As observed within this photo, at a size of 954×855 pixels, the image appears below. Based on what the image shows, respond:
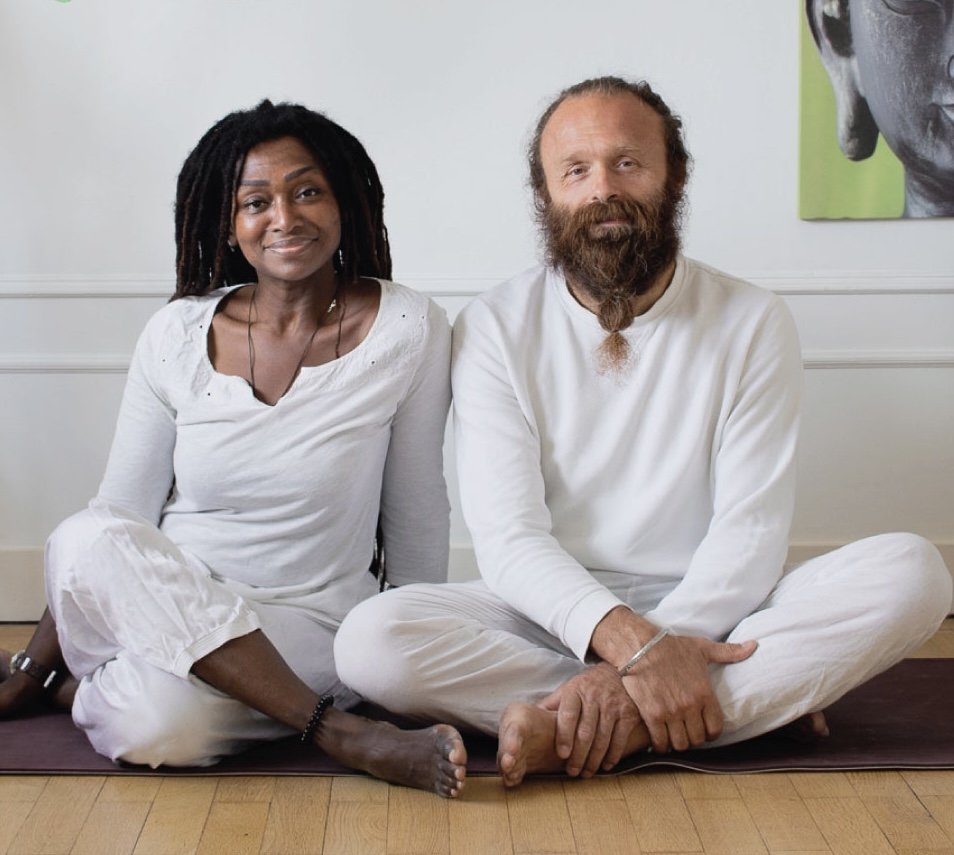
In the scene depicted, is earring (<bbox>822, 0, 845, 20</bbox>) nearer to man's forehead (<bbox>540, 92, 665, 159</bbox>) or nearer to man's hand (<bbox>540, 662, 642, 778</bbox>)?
man's forehead (<bbox>540, 92, 665, 159</bbox>)

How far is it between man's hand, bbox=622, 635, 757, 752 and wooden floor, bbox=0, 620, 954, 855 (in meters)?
0.08

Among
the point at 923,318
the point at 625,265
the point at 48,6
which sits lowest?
the point at 923,318

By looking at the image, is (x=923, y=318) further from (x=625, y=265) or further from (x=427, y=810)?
(x=427, y=810)

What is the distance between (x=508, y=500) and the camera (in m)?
2.44

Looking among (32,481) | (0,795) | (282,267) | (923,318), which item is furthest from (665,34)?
(0,795)

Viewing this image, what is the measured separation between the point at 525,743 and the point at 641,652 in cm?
23

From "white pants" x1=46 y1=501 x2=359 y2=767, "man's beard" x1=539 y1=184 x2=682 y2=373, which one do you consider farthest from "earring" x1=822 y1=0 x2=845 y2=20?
"white pants" x1=46 y1=501 x2=359 y2=767

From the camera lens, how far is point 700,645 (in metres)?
2.29

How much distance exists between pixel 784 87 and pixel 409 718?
1820 mm

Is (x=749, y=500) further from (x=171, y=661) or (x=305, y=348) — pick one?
(x=171, y=661)

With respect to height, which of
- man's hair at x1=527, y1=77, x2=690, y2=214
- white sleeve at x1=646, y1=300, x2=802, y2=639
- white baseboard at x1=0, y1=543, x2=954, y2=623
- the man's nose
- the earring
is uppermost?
the earring

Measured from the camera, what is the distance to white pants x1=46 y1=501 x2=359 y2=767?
230 cm

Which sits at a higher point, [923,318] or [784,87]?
[784,87]

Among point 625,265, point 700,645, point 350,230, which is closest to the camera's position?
point 700,645
